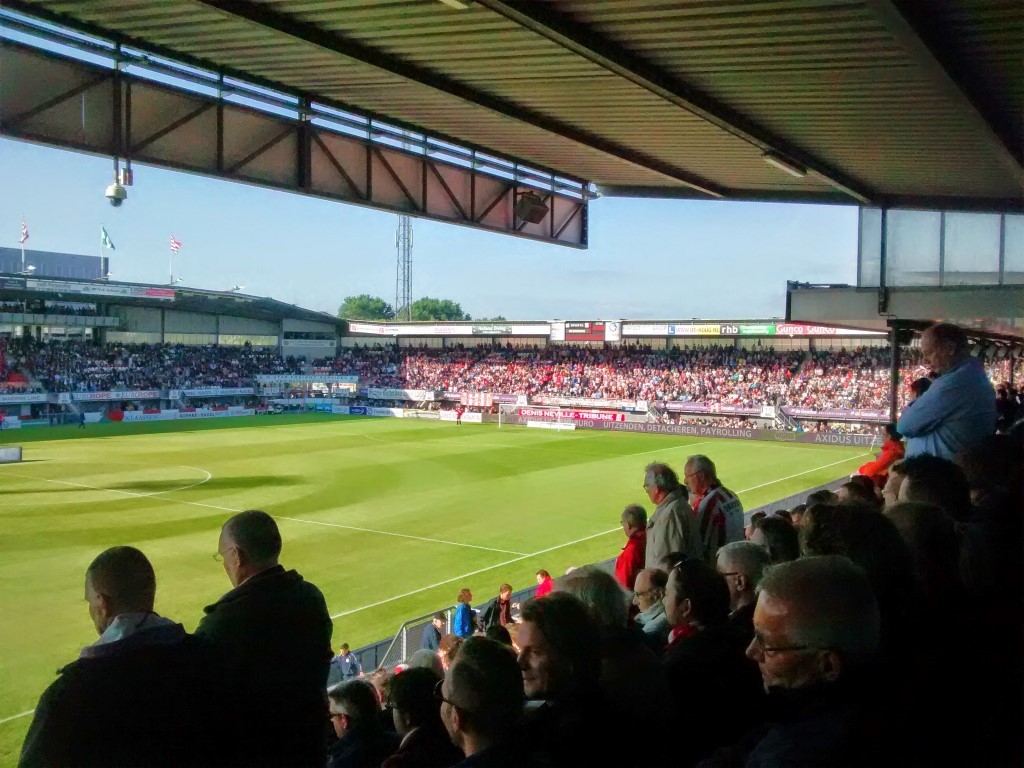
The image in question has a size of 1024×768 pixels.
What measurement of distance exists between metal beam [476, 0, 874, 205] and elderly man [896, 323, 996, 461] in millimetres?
2753

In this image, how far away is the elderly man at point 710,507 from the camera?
622 centimetres

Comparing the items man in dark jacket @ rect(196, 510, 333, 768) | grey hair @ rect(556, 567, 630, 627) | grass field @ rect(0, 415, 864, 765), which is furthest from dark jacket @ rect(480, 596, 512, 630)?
grey hair @ rect(556, 567, 630, 627)

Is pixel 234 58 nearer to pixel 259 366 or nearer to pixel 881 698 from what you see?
pixel 881 698

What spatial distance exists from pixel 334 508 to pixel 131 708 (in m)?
23.2

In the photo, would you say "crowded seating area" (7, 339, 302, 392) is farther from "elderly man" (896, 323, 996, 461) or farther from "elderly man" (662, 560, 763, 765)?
"elderly man" (662, 560, 763, 765)

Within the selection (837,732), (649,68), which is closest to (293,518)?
(649,68)

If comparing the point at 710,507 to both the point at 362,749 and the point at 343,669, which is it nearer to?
the point at 362,749

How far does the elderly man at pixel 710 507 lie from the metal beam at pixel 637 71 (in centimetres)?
285

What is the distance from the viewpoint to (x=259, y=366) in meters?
64.8

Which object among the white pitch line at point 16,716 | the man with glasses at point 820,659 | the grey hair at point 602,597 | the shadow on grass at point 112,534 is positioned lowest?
the white pitch line at point 16,716

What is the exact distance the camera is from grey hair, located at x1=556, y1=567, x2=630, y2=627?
9.83 feet

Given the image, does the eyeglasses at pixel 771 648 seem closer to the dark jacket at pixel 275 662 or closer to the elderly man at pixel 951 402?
the dark jacket at pixel 275 662

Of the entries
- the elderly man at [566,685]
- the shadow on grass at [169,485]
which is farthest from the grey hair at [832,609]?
the shadow on grass at [169,485]

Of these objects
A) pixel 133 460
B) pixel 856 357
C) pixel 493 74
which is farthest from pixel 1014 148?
pixel 856 357
